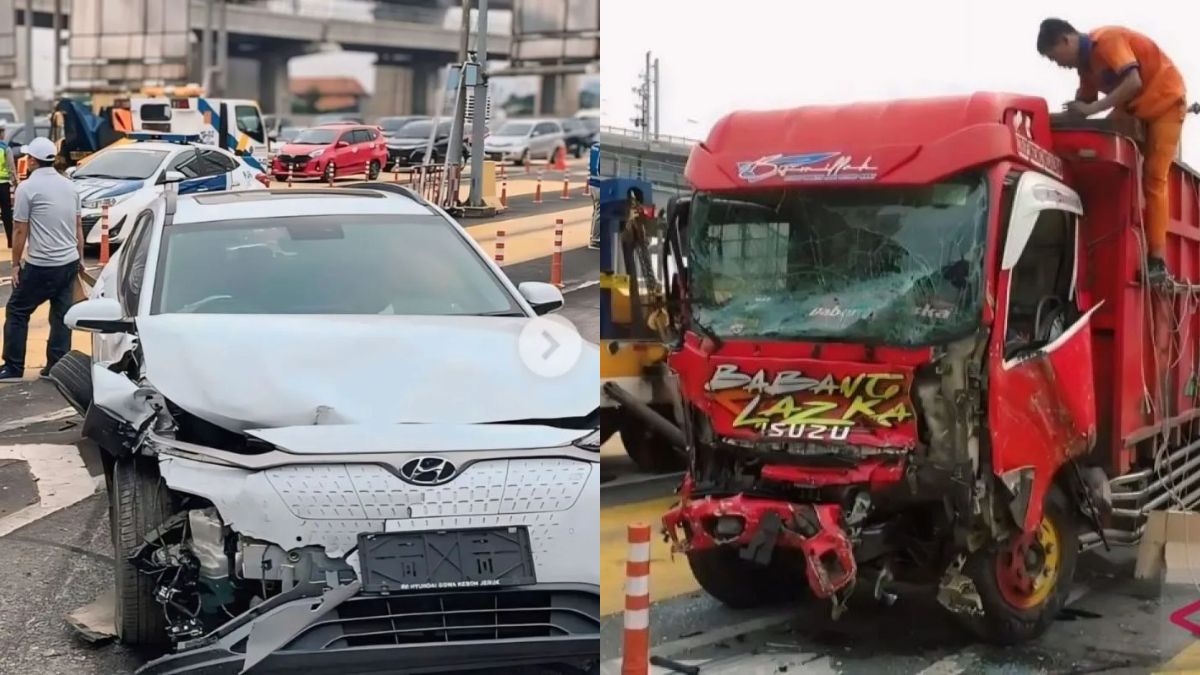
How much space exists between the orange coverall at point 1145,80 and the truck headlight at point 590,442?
6.50 feet

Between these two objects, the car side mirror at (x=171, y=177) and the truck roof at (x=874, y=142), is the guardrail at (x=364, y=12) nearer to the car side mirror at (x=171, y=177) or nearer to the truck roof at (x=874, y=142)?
the truck roof at (x=874, y=142)

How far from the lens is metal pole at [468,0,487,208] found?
483 cm

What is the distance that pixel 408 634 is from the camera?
3320 mm

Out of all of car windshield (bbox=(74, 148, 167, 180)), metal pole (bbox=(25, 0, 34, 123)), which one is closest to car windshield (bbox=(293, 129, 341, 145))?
metal pole (bbox=(25, 0, 34, 123))

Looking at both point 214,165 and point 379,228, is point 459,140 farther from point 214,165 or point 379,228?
point 214,165

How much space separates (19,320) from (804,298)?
598cm

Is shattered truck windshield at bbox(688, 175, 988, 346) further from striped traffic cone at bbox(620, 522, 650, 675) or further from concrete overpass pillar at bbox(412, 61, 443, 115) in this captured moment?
concrete overpass pillar at bbox(412, 61, 443, 115)

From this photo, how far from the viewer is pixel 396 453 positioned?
3529mm

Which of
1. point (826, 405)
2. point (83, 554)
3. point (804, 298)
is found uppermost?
point (804, 298)

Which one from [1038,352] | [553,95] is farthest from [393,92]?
[1038,352]

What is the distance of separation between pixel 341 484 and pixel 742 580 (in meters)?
1.85

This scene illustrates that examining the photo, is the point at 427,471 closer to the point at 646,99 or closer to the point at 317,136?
the point at 646,99

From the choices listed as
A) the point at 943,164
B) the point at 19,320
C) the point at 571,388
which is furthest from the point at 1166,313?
the point at 19,320

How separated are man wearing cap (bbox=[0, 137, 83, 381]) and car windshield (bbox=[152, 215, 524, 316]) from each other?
150 inches
